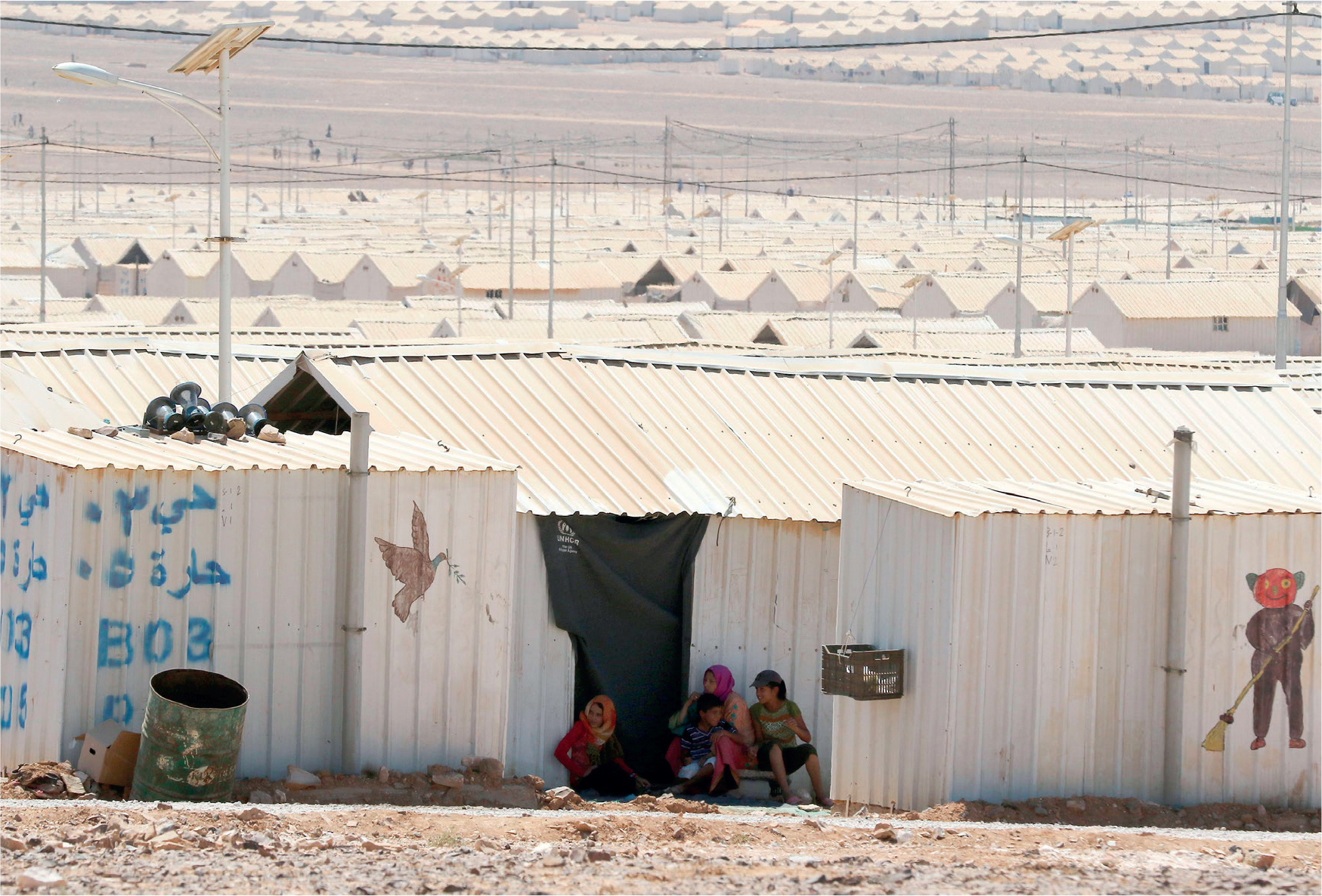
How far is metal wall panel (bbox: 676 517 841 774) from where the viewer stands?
12.1m

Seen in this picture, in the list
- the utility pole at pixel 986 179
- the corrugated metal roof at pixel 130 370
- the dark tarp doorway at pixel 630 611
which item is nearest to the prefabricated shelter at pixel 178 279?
the corrugated metal roof at pixel 130 370

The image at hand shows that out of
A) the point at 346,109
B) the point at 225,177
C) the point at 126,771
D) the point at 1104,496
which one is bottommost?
the point at 126,771

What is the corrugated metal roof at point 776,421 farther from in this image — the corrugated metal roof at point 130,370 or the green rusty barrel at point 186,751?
the green rusty barrel at point 186,751

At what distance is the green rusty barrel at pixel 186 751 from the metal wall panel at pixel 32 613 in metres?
0.56

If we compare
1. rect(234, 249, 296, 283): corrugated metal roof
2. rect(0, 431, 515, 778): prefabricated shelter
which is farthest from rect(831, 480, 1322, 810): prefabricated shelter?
A: rect(234, 249, 296, 283): corrugated metal roof

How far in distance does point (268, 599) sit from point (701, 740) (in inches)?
132

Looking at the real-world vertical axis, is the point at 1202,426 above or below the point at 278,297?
below

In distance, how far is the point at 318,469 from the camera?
29.9ft

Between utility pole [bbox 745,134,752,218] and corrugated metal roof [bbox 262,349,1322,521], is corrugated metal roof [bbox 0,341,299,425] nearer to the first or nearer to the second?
corrugated metal roof [bbox 262,349,1322,521]

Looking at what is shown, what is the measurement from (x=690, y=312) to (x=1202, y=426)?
32.3m

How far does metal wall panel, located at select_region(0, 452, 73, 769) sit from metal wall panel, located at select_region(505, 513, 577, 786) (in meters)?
3.35

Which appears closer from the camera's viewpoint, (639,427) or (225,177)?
(225,177)

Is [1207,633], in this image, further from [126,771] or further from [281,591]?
[126,771]

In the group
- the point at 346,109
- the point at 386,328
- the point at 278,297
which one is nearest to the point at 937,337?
the point at 386,328
